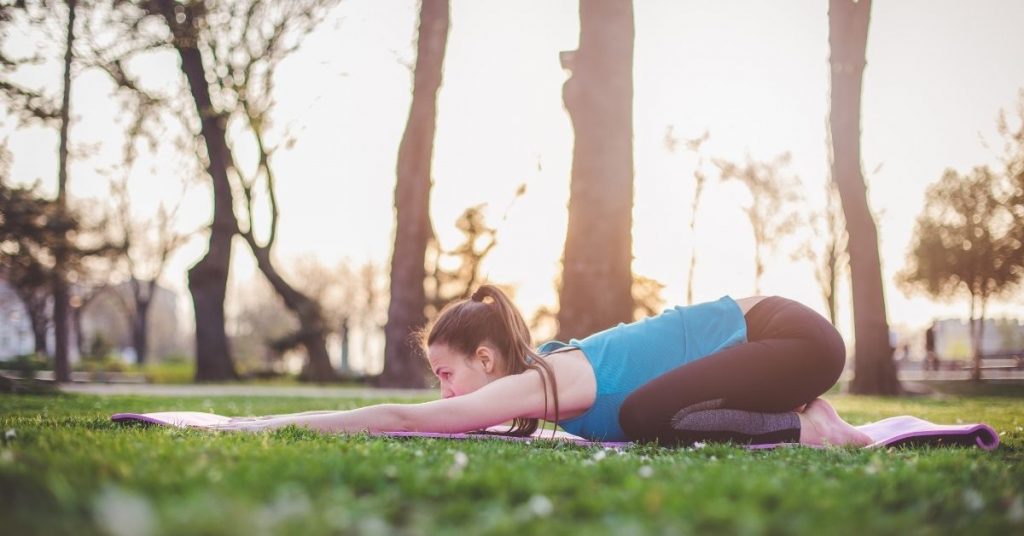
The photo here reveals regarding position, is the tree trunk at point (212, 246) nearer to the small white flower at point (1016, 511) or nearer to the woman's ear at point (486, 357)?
the woman's ear at point (486, 357)

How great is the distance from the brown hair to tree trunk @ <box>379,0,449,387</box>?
43.2 feet

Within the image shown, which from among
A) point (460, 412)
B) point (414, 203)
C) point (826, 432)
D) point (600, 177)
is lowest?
point (826, 432)

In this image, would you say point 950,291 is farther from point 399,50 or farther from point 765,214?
point 399,50

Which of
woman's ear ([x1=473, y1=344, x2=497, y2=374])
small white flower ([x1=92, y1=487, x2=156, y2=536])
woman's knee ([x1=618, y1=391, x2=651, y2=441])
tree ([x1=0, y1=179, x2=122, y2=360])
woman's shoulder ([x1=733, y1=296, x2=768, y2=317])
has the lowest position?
woman's knee ([x1=618, y1=391, x2=651, y2=441])

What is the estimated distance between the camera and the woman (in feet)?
15.4

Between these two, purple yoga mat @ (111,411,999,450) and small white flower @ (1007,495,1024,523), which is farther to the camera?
purple yoga mat @ (111,411,999,450)

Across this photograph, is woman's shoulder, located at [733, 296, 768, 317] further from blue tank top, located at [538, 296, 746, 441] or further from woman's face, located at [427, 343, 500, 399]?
woman's face, located at [427, 343, 500, 399]

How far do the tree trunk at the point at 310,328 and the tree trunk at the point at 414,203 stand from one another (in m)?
7.49

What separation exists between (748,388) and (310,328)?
22.2 m

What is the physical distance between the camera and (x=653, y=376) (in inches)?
195

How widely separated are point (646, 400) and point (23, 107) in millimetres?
13143

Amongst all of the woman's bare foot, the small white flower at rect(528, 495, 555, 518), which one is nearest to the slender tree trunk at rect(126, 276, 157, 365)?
the woman's bare foot

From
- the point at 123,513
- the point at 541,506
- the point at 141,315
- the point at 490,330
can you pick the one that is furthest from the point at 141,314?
the point at 541,506

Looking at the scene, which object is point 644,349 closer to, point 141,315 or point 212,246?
point 212,246
